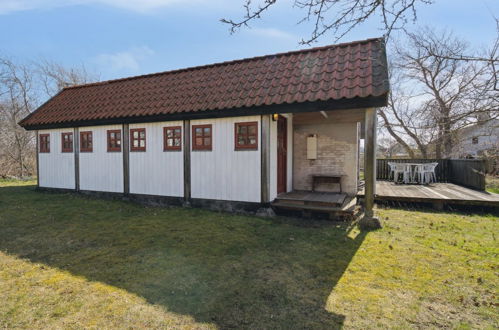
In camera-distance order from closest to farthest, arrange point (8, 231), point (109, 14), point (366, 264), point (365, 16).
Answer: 1. point (365, 16)
2. point (366, 264)
3. point (8, 231)
4. point (109, 14)

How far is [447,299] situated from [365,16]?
3.36m

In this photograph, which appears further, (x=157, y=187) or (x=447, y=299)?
(x=157, y=187)

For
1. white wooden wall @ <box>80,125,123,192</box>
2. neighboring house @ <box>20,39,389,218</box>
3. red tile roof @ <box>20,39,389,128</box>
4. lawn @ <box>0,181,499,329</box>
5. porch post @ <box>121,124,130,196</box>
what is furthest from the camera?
white wooden wall @ <box>80,125,123,192</box>

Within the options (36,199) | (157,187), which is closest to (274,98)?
(157,187)

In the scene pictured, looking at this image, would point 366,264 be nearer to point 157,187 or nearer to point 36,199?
point 157,187

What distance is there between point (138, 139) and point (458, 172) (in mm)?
12712

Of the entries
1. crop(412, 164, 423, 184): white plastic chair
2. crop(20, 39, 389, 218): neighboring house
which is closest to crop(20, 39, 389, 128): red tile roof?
crop(20, 39, 389, 218): neighboring house

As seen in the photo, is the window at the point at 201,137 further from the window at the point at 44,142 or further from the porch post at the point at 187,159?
the window at the point at 44,142

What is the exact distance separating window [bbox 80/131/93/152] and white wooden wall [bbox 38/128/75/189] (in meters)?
0.67

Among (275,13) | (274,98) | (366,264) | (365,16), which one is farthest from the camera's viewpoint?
(274,98)

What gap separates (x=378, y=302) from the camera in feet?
9.73

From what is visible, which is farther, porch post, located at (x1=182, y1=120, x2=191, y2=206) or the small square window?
the small square window

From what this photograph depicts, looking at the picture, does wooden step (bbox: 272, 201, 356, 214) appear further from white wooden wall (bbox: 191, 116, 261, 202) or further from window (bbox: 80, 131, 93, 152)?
window (bbox: 80, 131, 93, 152)

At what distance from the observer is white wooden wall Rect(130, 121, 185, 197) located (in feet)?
26.2
